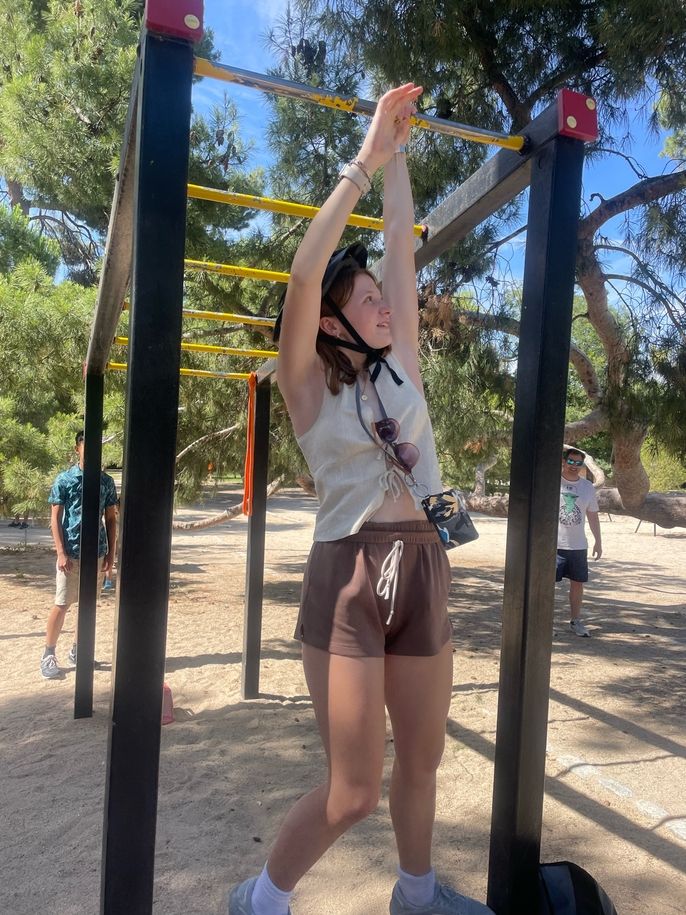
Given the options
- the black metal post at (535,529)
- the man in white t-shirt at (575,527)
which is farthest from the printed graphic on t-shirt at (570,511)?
the black metal post at (535,529)

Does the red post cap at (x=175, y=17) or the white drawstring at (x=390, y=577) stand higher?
the red post cap at (x=175, y=17)

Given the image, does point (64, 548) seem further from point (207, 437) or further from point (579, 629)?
point (579, 629)

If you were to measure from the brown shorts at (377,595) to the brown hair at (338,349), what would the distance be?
29 centimetres

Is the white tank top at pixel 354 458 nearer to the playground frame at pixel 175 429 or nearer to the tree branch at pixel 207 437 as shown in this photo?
the playground frame at pixel 175 429

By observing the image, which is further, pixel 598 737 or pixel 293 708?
pixel 293 708

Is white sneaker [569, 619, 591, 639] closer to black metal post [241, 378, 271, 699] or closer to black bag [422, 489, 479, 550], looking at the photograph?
black metal post [241, 378, 271, 699]

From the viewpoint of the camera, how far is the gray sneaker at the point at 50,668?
4082 millimetres

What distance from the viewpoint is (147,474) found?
3.71ft

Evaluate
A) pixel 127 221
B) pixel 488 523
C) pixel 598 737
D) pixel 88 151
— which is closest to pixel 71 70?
pixel 88 151

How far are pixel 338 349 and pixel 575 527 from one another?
4673 mm

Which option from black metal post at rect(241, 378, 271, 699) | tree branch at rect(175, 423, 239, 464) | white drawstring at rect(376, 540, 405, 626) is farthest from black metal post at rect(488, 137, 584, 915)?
tree branch at rect(175, 423, 239, 464)

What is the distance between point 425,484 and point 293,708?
100 inches

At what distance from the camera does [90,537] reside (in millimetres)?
3590

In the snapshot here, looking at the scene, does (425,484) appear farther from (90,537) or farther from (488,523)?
(488,523)
